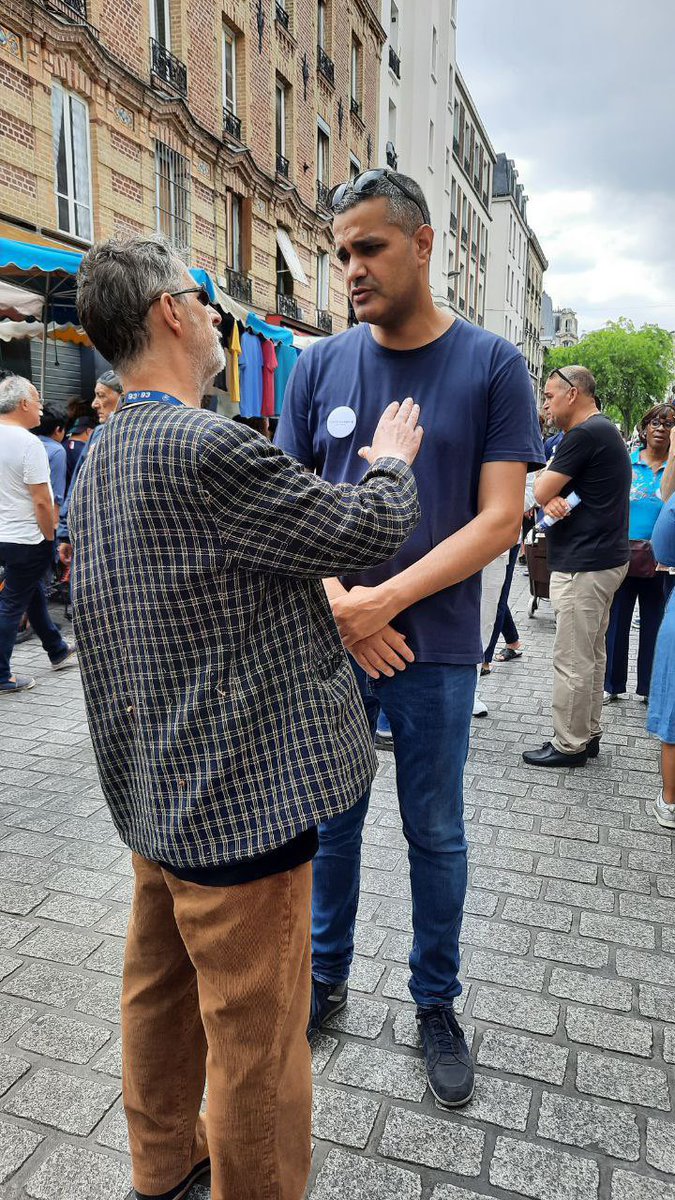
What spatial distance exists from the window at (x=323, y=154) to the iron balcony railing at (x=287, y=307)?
15.8ft

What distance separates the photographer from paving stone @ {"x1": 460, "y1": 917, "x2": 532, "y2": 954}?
2963mm

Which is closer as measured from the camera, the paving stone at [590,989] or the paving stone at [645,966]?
the paving stone at [590,989]

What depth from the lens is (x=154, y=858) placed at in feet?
5.06

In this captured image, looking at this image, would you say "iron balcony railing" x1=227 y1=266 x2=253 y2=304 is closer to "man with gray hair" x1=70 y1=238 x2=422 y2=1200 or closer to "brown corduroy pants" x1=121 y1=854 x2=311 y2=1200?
"man with gray hair" x1=70 y1=238 x2=422 y2=1200

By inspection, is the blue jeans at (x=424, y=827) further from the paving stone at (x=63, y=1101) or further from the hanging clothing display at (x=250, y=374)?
the hanging clothing display at (x=250, y=374)

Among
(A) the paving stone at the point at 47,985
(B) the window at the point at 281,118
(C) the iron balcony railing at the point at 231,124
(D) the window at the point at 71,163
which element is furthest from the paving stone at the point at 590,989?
(B) the window at the point at 281,118

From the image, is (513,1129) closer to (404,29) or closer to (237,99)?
(237,99)

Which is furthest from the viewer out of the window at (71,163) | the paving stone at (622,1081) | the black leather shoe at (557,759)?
the window at (71,163)

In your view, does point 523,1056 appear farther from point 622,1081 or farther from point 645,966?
point 645,966

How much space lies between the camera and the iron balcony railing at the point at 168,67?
536 inches

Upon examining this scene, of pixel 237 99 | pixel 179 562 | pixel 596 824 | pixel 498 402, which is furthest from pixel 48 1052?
pixel 237 99

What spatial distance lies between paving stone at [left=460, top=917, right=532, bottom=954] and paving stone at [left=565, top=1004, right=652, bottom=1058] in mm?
356

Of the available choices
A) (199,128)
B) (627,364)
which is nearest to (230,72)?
(199,128)

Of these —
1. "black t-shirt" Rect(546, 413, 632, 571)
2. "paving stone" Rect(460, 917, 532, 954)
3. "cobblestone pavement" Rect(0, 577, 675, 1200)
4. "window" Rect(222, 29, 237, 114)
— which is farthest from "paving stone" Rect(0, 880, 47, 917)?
"window" Rect(222, 29, 237, 114)
